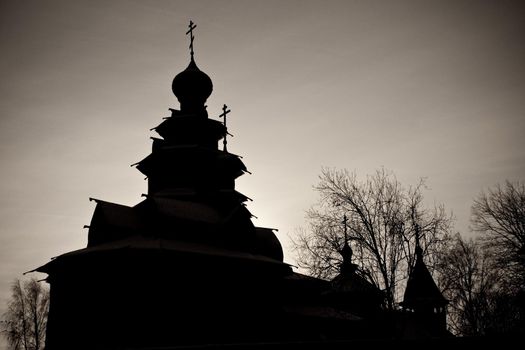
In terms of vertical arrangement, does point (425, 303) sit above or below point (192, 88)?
below

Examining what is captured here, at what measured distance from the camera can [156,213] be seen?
54.6 ft

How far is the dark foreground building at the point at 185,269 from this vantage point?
47.5 ft

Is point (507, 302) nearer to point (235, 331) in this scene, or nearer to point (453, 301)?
point (453, 301)

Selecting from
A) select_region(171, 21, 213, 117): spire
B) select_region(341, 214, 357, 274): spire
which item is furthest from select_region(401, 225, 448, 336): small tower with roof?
select_region(171, 21, 213, 117): spire

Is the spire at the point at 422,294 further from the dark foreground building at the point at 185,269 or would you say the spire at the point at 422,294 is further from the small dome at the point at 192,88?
the small dome at the point at 192,88

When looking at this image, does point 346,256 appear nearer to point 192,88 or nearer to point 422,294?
point 192,88

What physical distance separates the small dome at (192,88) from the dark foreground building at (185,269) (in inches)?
2.1

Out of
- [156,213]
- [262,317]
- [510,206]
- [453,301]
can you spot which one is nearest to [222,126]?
[156,213]

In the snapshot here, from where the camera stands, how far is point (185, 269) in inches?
603

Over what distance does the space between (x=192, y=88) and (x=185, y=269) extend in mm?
10846

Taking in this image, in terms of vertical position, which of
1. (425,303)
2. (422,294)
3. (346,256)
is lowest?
(425,303)

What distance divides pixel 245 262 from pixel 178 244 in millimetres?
2840

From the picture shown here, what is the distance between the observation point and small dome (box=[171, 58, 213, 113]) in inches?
883

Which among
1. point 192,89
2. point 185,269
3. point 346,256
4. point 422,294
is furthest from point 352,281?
point 422,294
